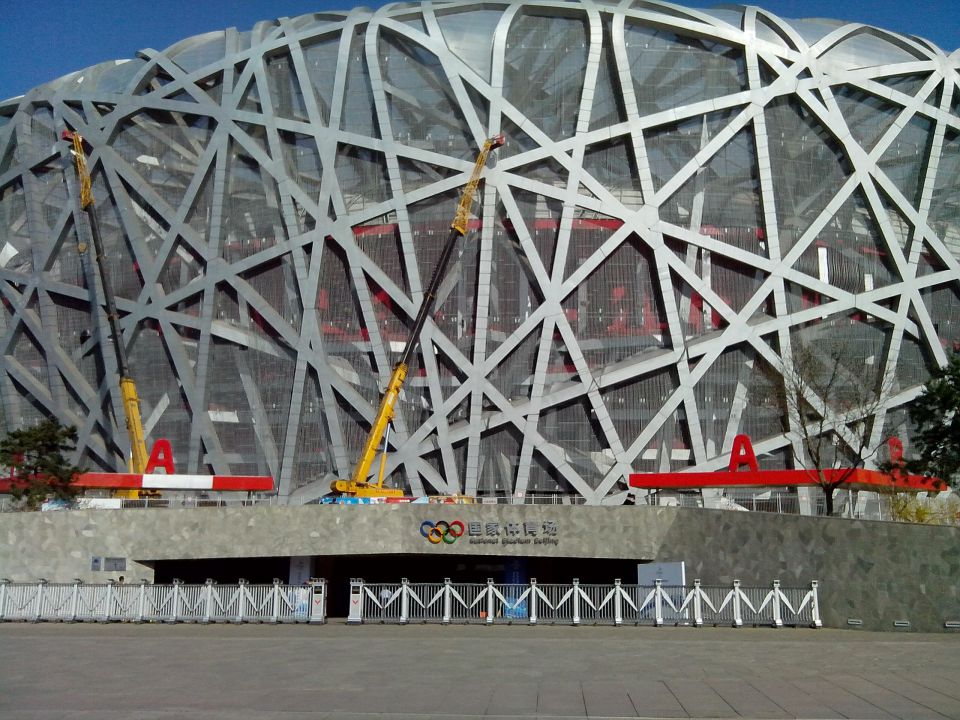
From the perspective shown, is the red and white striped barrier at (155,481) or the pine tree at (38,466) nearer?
the pine tree at (38,466)

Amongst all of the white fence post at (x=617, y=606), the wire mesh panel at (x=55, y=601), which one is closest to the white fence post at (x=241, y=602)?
the wire mesh panel at (x=55, y=601)

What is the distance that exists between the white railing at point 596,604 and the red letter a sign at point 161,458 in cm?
2182

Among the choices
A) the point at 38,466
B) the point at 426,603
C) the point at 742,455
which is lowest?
the point at 426,603

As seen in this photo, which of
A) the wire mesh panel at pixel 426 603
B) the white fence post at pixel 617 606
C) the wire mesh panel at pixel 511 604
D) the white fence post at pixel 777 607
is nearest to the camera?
the white fence post at pixel 777 607

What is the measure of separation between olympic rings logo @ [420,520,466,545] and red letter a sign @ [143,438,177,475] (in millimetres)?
15423

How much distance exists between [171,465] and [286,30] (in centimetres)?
2364

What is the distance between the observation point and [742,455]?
44.6 meters

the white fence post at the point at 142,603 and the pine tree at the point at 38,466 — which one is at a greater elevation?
the pine tree at the point at 38,466

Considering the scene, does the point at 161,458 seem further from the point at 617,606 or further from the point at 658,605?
the point at 658,605

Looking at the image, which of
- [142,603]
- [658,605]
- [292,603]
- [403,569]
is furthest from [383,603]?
[403,569]

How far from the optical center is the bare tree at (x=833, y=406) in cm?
4569

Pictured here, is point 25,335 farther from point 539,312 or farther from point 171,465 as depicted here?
point 539,312

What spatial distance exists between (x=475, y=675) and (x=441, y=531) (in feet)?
71.8

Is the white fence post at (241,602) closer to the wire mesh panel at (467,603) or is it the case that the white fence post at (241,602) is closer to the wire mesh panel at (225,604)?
the wire mesh panel at (225,604)
